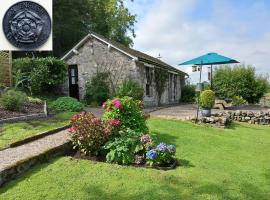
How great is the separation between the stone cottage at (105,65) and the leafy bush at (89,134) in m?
12.9

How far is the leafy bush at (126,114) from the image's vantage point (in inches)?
364

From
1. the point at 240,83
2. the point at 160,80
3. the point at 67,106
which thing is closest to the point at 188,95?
the point at 240,83

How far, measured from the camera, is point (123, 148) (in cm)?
784

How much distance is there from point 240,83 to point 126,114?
18.6 m

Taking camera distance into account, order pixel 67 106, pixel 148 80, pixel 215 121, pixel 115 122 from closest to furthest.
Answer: pixel 115 122 → pixel 215 121 → pixel 67 106 → pixel 148 80

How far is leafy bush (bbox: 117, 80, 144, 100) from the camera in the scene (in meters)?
19.6

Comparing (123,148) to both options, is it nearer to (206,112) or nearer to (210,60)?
(206,112)

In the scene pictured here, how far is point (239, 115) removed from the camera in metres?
17.0

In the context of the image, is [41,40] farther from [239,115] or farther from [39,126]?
[239,115]

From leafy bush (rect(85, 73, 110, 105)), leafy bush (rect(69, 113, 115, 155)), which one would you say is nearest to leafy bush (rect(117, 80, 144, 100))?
leafy bush (rect(85, 73, 110, 105))

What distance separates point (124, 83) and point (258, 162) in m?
12.3

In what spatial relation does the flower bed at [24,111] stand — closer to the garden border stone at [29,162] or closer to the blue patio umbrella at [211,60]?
the garden border stone at [29,162]

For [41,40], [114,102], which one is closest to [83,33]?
[41,40]

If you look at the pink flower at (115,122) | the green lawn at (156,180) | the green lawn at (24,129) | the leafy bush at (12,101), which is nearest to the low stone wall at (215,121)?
the green lawn at (156,180)
